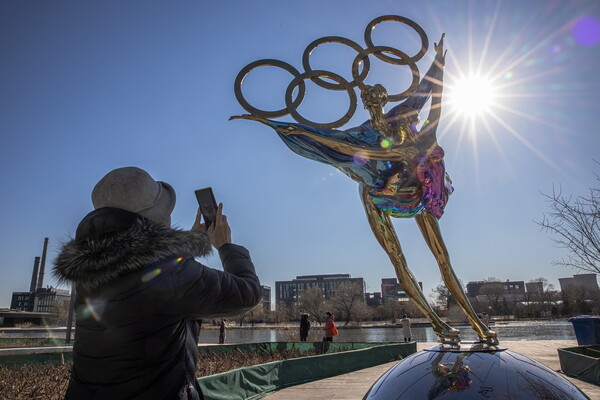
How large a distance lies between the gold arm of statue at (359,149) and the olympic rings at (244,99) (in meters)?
0.80

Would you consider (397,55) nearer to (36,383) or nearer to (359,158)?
(359,158)

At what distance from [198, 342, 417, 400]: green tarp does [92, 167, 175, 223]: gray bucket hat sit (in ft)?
14.5

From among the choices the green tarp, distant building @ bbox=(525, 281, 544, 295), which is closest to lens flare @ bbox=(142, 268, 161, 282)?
the green tarp

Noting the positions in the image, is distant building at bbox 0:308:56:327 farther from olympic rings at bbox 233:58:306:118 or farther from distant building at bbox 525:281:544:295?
distant building at bbox 525:281:544:295

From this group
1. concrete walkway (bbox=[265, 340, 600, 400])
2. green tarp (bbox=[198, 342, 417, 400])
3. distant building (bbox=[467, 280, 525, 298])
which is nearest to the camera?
green tarp (bbox=[198, 342, 417, 400])

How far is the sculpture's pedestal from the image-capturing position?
2213 mm

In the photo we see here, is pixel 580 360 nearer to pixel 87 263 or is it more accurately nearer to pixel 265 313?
pixel 87 263

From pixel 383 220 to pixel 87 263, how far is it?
9.00 ft

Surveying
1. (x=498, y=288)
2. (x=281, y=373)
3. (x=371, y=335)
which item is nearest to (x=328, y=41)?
(x=281, y=373)

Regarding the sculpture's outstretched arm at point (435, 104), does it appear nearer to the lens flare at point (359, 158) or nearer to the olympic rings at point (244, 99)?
the lens flare at point (359, 158)

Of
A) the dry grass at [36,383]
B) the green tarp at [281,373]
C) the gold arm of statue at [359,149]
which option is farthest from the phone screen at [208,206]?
the dry grass at [36,383]

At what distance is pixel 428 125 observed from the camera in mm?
3904

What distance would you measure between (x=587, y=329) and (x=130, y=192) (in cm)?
1520

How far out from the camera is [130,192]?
1.77 meters
